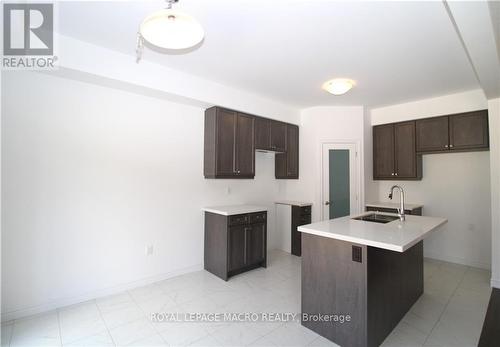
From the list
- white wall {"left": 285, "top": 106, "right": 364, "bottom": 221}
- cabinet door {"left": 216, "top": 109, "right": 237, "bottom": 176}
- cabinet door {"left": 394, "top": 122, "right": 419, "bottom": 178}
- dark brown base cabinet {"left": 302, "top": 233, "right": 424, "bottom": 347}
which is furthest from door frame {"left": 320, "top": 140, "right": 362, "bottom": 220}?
dark brown base cabinet {"left": 302, "top": 233, "right": 424, "bottom": 347}

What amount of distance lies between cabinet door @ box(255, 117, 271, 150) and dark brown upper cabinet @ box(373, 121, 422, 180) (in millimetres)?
2223

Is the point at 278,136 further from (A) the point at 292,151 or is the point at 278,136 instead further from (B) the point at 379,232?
(B) the point at 379,232

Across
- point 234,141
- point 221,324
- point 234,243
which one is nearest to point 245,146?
point 234,141

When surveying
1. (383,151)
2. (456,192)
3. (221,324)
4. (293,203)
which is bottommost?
(221,324)

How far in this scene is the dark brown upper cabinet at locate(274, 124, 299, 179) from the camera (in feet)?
15.1

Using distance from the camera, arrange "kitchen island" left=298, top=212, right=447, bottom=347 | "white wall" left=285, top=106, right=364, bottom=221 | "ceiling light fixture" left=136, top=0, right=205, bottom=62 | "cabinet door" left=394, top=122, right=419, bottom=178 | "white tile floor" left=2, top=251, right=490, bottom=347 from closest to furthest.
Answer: "ceiling light fixture" left=136, top=0, right=205, bottom=62 → "kitchen island" left=298, top=212, right=447, bottom=347 → "white tile floor" left=2, top=251, right=490, bottom=347 → "cabinet door" left=394, top=122, right=419, bottom=178 → "white wall" left=285, top=106, right=364, bottom=221

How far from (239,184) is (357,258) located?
A: 2.57m

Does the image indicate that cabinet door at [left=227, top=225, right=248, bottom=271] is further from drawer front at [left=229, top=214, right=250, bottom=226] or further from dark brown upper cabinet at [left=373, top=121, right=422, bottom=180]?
dark brown upper cabinet at [left=373, top=121, right=422, bottom=180]

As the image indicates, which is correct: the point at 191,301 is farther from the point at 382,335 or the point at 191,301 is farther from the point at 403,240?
the point at 403,240

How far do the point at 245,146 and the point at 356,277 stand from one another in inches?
96.8

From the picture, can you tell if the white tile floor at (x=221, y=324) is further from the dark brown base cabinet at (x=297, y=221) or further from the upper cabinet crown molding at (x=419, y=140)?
the upper cabinet crown molding at (x=419, y=140)

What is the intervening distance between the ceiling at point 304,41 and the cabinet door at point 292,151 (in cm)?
115

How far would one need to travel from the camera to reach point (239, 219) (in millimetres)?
3461

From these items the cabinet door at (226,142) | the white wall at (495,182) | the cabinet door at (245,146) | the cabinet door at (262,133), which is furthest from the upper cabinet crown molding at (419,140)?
the cabinet door at (226,142)
